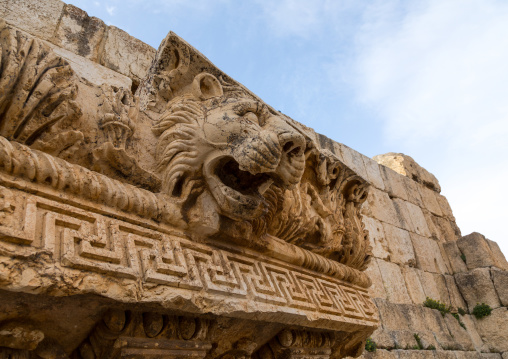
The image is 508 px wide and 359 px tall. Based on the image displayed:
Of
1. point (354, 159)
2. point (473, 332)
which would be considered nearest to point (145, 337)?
point (354, 159)

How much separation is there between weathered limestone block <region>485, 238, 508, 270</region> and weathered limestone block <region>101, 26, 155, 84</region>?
5969 mm

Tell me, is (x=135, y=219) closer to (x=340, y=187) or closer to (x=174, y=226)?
(x=174, y=226)

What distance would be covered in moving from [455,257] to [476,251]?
32 centimetres

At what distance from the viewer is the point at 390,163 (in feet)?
22.3

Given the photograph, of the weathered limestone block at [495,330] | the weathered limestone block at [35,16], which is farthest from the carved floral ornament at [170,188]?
the weathered limestone block at [495,330]

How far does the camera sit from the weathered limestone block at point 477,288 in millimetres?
5578

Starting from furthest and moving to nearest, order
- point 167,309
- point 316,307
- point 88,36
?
point 88,36 → point 316,307 → point 167,309

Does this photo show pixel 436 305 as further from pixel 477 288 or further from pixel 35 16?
pixel 35 16

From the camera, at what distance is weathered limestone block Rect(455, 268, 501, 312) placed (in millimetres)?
5578

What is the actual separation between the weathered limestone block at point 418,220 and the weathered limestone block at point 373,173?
0.65 metres

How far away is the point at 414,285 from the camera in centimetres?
504

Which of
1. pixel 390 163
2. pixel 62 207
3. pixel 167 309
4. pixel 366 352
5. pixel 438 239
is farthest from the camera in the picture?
pixel 390 163

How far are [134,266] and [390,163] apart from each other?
245 inches

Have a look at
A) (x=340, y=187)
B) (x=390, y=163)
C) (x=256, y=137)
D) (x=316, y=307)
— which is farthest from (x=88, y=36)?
(x=390, y=163)
